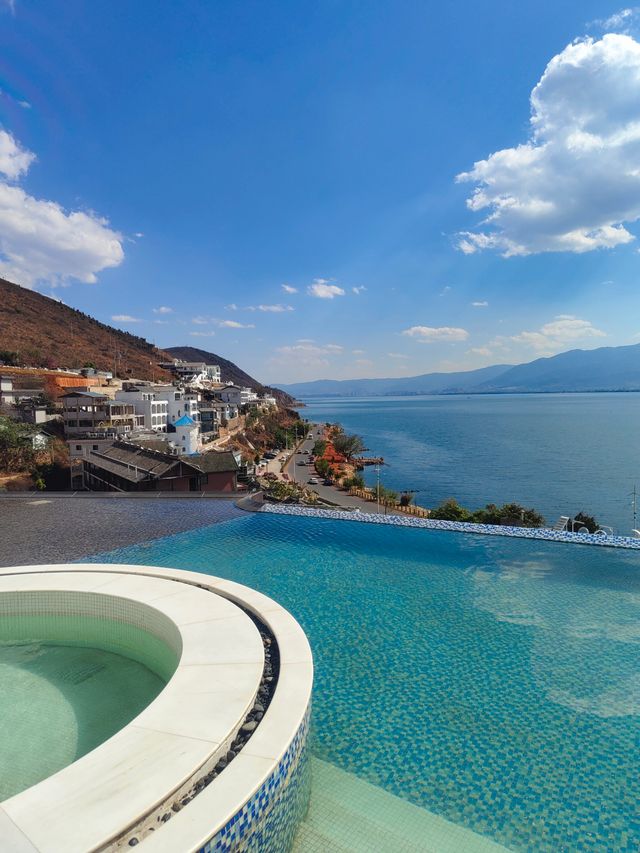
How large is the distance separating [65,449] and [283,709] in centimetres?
2756

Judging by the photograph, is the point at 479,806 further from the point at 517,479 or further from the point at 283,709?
the point at 517,479

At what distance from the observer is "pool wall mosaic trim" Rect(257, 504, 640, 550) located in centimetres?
1072

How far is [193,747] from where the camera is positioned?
3.63m

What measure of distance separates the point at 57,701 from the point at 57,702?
2 centimetres

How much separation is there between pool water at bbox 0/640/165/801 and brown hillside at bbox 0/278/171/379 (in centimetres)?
4989

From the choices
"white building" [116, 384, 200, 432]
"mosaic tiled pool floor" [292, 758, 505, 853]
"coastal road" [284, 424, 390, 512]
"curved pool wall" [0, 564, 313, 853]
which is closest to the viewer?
"curved pool wall" [0, 564, 313, 853]

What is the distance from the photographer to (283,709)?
4.12 meters

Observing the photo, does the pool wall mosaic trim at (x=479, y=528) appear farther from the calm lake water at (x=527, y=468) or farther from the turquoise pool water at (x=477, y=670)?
the calm lake water at (x=527, y=468)

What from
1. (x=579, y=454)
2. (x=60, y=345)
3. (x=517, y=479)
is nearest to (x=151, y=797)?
(x=517, y=479)

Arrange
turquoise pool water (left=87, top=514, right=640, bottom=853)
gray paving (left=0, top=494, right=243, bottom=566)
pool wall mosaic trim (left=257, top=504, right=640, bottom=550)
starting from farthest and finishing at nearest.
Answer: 1. pool wall mosaic trim (left=257, top=504, right=640, bottom=550)
2. gray paving (left=0, top=494, right=243, bottom=566)
3. turquoise pool water (left=87, top=514, right=640, bottom=853)

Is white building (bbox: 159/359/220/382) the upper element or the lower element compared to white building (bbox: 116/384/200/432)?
upper

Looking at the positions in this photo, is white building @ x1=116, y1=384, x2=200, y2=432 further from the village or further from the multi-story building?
the multi-story building

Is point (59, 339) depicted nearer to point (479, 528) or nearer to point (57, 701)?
point (479, 528)

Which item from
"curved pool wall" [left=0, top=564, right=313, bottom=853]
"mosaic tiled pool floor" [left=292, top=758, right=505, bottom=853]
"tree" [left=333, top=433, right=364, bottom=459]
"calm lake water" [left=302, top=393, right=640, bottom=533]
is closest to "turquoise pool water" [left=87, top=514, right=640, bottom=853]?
"mosaic tiled pool floor" [left=292, top=758, right=505, bottom=853]
